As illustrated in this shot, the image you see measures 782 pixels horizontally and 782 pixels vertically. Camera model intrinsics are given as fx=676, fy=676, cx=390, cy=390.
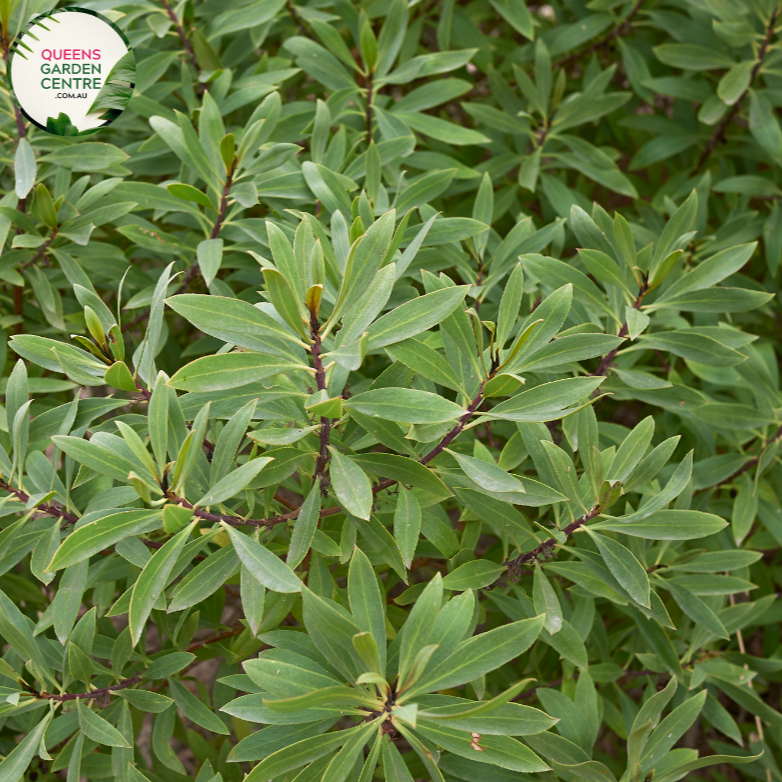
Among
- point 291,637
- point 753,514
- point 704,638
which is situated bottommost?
point 704,638

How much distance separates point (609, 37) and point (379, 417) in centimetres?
120

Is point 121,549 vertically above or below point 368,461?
below

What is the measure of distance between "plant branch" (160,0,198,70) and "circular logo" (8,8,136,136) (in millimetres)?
89

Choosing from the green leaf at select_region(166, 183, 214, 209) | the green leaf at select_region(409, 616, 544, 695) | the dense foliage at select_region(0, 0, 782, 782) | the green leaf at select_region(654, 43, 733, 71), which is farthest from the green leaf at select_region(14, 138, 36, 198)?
the green leaf at select_region(654, 43, 733, 71)

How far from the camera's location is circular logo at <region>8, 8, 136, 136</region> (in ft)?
3.20

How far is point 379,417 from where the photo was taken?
2.08 feet

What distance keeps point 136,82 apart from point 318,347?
29.2 inches

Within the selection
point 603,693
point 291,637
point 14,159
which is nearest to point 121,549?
point 291,637

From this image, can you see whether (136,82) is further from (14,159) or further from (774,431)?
(774,431)

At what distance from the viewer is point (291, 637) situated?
0.72 m

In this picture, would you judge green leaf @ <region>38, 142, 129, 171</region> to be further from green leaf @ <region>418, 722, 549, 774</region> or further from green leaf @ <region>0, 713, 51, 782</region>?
green leaf @ <region>418, 722, 549, 774</region>

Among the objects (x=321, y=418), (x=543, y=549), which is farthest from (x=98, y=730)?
(x=543, y=549)

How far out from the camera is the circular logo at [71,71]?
38.4 inches

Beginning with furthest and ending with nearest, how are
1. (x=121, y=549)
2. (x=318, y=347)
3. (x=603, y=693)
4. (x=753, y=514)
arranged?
1. (x=603, y=693)
2. (x=753, y=514)
3. (x=121, y=549)
4. (x=318, y=347)
